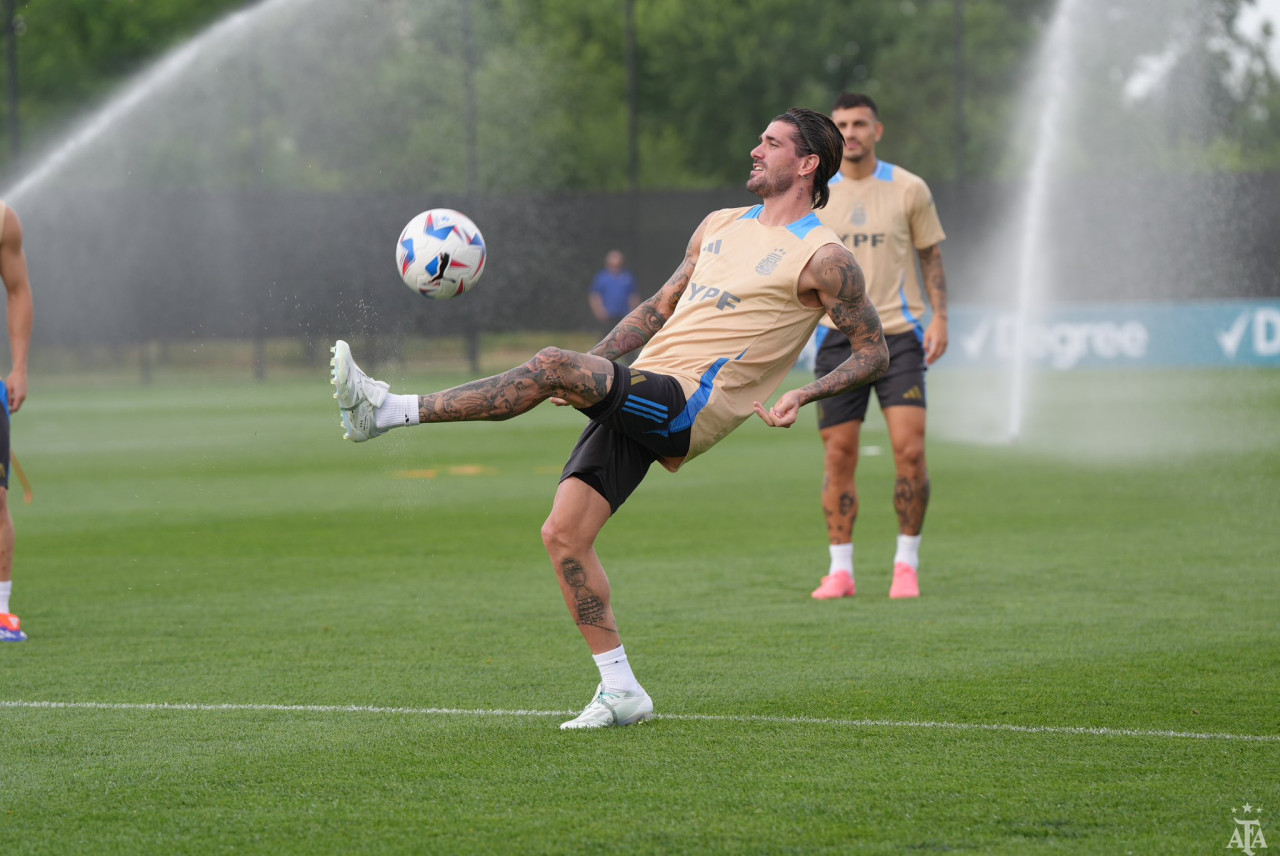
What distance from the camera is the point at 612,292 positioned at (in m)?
31.7

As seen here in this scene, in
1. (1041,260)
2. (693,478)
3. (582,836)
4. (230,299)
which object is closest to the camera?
(582,836)

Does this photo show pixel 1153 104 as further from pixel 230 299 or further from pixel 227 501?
pixel 227 501

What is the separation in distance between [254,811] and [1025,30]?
54.4m

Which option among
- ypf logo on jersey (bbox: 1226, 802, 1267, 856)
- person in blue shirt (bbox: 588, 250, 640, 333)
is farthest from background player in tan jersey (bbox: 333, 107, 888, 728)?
person in blue shirt (bbox: 588, 250, 640, 333)

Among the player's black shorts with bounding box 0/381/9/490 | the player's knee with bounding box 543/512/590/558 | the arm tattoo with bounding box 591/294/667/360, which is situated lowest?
the player's knee with bounding box 543/512/590/558

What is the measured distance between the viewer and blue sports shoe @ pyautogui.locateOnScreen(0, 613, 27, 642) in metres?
7.33

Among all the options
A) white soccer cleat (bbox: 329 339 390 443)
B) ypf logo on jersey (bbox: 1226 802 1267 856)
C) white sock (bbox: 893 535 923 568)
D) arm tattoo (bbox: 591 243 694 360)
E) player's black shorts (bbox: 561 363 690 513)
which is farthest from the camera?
white sock (bbox: 893 535 923 568)

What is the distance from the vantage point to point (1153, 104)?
155 feet

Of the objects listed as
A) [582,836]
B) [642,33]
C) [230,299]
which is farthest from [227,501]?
[642,33]

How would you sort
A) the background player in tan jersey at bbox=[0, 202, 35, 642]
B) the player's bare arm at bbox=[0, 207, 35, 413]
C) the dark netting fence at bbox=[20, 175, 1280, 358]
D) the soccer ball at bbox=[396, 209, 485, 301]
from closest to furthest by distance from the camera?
the soccer ball at bbox=[396, 209, 485, 301], the background player in tan jersey at bbox=[0, 202, 35, 642], the player's bare arm at bbox=[0, 207, 35, 413], the dark netting fence at bbox=[20, 175, 1280, 358]

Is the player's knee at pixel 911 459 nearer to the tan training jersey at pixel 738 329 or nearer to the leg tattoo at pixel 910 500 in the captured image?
the leg tattoo at pixel 910 500

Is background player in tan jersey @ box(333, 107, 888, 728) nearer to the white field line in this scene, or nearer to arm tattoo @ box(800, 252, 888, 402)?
arm tattoo @ box(800, 252, 888, 402)

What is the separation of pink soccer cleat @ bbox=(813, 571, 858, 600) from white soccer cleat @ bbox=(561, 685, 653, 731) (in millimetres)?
2994

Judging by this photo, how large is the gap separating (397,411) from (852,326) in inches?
65.5
